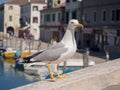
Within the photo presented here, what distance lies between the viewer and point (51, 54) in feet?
23.8

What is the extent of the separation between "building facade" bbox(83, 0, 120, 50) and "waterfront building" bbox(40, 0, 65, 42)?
388 inches

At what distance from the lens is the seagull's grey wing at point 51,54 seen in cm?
714

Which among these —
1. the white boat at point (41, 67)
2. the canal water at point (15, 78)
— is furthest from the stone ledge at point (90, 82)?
the white boat at point (41, 67)

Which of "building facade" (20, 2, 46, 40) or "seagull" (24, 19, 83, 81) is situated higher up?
"seagull" (24, 19, 83, 81)

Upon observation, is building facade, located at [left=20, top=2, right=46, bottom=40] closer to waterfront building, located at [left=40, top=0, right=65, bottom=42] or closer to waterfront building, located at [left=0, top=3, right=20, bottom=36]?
waterfront building, located at [left=40, top=0, right=65, bottom=42]

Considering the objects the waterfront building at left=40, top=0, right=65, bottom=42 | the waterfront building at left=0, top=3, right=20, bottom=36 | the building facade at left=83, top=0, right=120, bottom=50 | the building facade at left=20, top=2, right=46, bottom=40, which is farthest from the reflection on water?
the waterfront building at left=0, top=3, right=20, bottom=36

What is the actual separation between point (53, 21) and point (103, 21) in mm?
19428

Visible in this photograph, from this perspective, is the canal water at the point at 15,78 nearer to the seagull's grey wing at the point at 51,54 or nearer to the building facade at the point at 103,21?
the building facade at the point at 103,21

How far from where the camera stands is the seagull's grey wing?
714 centimetres

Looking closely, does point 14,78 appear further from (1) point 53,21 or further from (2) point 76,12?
(1) point 53,21

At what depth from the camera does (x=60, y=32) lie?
190 feet

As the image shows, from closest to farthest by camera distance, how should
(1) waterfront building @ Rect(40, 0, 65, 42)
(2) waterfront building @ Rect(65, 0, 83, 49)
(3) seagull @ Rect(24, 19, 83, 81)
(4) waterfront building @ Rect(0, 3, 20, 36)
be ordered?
(3) seagull @ Rect(24, 19, 83, 81) < (2) waterfront building @ Rect(65, 0, 83, 49) < (1) waterfront building @ Rect(40, 0, 65, 42) < (4) waterfront building @ Rect(0, 3, 20, 36)

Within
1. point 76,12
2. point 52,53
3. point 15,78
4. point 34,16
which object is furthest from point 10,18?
point 52,53

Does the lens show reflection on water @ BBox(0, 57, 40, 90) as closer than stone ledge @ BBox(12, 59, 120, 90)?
No
